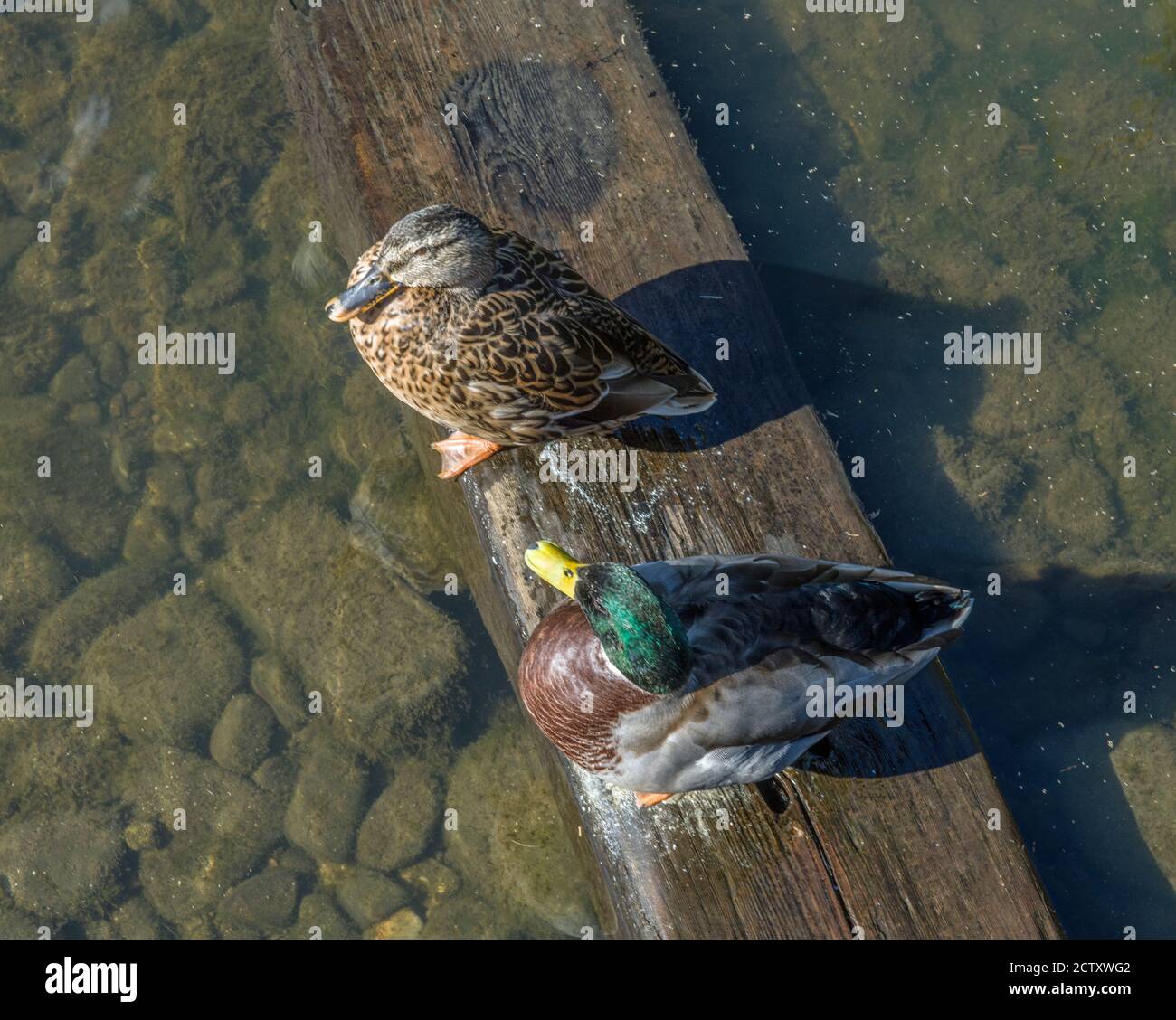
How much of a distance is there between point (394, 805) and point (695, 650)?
10.5 feet

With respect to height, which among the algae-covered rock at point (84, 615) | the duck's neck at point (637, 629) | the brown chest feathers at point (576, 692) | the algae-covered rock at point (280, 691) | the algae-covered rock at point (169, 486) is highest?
the duck's neck at point (637, 629)

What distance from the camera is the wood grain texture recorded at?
10.6 feet

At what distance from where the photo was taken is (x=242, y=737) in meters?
5.33

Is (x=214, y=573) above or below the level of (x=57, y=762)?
above

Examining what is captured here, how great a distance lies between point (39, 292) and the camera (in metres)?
5.83

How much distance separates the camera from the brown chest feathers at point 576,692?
2791 millimetres

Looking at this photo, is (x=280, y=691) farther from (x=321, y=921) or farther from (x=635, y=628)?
(x=635, y=628)

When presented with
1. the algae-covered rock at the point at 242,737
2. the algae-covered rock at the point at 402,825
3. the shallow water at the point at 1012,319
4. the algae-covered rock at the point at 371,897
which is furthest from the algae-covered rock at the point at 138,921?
the shallow water at the point at 1012,319

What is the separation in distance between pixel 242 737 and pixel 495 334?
3.50m

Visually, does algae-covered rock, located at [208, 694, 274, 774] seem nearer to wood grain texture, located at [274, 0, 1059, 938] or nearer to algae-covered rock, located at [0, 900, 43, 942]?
algae-covered rock, located at [0, 900, 43, 942]

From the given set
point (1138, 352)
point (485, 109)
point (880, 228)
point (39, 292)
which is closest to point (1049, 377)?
point (1138, 352)

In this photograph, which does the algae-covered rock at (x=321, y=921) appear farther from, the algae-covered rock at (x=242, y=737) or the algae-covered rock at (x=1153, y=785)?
the algae-covered rock at (x=1153, y=785)

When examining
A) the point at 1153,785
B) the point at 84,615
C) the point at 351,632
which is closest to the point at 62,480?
the point at 84,615

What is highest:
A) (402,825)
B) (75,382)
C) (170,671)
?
(75,382)
